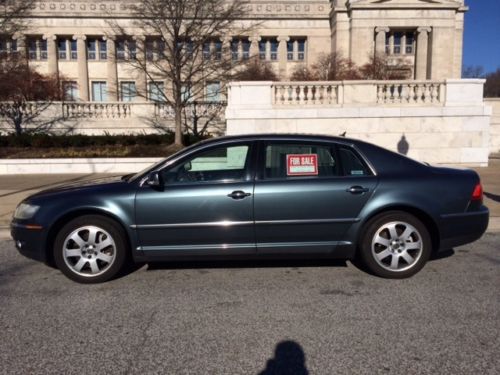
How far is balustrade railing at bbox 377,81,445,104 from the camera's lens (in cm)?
1337

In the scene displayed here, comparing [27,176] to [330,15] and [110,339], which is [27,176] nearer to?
[110,339]

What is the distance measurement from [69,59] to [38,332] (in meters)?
45.5

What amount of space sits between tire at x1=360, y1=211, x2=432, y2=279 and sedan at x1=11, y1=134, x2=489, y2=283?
1cm

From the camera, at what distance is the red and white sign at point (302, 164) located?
4.20m

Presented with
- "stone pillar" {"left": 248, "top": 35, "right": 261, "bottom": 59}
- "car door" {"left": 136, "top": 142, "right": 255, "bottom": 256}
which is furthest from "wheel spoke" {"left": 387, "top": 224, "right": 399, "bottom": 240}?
"stone pillar" {"left": 248, "top": 35, "right": 261, "bottom": 59}

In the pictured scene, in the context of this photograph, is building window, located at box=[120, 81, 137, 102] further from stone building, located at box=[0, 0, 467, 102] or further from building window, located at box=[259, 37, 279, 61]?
building window, located at box=[259, 37, 279, 61]

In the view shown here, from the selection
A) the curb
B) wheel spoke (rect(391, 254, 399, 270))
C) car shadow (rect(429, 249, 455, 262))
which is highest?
wheel spoke (rect(391, 254, 399, 270))

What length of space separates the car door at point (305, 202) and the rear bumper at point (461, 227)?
3.07 ft

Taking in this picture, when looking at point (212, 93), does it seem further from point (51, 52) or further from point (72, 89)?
point (51, 52)

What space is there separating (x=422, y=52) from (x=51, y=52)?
38.4 meters

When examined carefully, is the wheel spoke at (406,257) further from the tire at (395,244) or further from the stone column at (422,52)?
the stone column at (422,52)

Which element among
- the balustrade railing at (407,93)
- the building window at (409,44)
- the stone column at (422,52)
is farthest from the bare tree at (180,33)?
the building window at (409,44)

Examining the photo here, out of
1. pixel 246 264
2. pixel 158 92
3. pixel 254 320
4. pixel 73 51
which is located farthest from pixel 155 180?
pixel 73 51

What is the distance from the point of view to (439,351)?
9.13 ft
